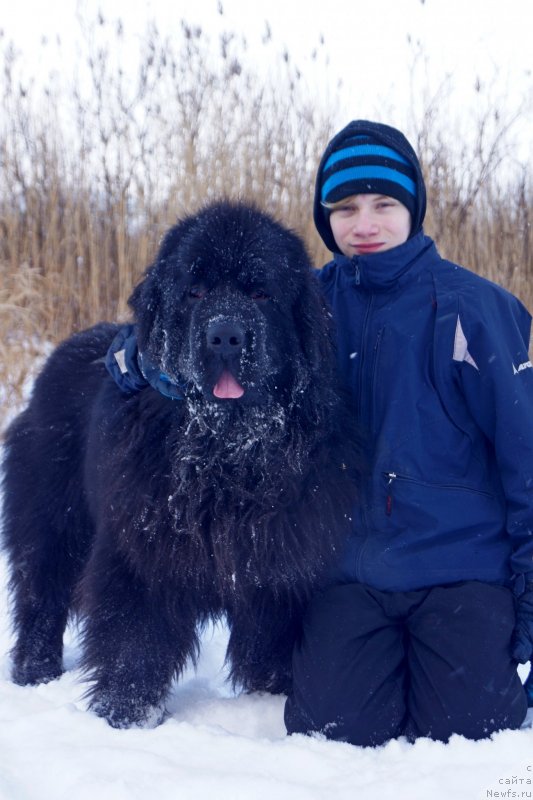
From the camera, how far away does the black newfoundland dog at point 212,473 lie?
6.93ft

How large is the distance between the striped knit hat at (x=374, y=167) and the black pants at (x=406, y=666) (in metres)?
1.14

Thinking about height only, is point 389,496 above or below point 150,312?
below

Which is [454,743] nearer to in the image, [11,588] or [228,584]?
[228,584]

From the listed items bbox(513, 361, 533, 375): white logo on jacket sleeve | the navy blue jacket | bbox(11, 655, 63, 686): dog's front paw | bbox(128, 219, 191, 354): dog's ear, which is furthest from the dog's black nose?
bbox(11, 655, 63, 686): dog's front paw

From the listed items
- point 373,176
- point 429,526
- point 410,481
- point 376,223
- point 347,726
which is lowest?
point 347,726

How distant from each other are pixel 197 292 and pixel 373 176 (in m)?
0.70

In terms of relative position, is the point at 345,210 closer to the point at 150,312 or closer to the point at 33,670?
the point at 150,312

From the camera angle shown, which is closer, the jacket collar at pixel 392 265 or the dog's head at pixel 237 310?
Result: the dog's head at pixel 237 310

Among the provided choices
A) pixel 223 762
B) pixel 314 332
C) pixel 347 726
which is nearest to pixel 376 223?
pixel 314 332

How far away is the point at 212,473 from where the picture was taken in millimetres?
2172

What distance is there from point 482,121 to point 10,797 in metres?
5.69

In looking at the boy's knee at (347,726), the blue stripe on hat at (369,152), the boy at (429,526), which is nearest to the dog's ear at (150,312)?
the boy at (429,526)

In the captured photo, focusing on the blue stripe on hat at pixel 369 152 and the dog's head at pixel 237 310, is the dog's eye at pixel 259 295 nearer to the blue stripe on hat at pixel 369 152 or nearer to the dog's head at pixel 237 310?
the dog's head at pixel 237 310

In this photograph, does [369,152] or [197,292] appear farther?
[369,152]
